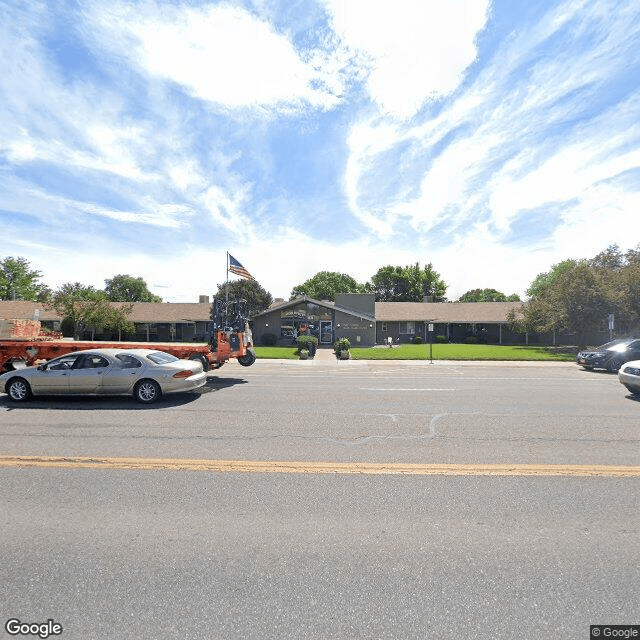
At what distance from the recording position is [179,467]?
528 cm

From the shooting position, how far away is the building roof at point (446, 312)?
1682 inches

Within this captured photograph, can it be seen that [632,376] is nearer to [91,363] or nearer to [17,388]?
[91,363]

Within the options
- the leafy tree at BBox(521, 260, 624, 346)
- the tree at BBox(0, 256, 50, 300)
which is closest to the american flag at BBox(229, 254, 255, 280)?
the leafy tree at BBox(521, 260, 624, 346)

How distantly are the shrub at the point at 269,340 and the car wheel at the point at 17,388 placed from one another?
26.1 metres

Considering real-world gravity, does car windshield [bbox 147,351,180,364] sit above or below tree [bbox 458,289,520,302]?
below

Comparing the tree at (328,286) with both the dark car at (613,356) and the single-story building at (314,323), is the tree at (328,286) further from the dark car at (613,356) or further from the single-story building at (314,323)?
the dark car at (613,356)

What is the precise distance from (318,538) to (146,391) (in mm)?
7235

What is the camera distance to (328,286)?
77.3 meters

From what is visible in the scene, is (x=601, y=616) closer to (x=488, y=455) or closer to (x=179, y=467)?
(x=488, y=455)

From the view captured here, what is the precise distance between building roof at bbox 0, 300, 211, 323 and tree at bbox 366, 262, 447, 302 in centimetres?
3928

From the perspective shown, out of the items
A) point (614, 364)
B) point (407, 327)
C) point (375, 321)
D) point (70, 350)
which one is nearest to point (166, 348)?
point (70, 350)

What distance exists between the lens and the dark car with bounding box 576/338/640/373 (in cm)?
1862

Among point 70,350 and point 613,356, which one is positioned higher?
point 70,350

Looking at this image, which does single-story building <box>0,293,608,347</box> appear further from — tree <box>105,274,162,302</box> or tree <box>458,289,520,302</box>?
tree <box>458,289,520,302</box>
